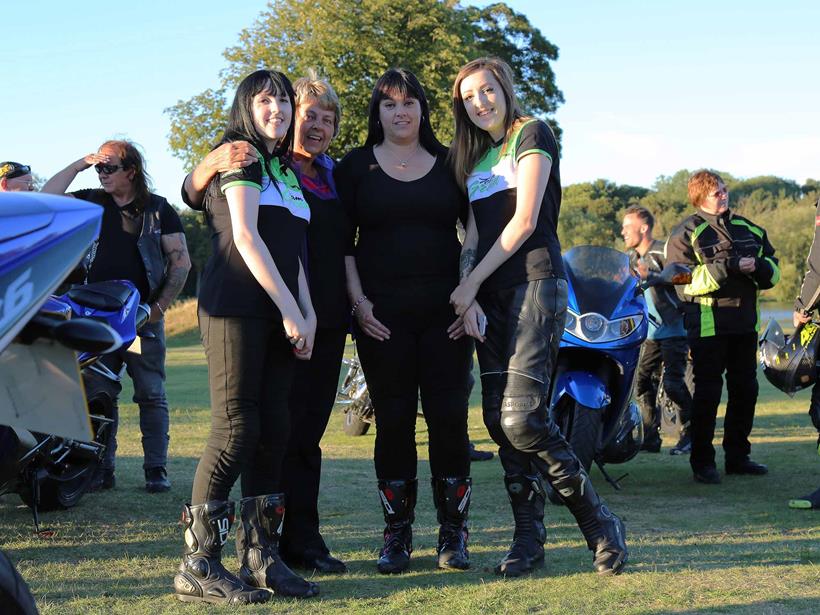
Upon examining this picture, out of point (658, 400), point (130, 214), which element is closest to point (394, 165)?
point (130, 214)

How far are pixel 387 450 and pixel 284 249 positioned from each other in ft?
3.30

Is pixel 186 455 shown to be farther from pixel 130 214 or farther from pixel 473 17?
pixel 473 17

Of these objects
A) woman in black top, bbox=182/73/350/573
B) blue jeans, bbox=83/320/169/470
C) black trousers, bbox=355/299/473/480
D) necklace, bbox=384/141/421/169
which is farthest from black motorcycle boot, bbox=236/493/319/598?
blue jeans, bbox=83/320/169/470

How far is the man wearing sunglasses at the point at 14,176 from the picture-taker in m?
6.14

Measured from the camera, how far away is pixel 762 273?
643 cm

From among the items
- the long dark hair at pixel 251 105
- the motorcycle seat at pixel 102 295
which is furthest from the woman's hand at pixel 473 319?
the motorcycle seat at pixel 102 295

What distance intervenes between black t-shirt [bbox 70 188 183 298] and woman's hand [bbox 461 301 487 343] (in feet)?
8.82

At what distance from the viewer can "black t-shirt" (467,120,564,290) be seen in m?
4.04

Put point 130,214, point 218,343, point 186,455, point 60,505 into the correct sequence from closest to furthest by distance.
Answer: point 218,343 < point 60,505 < point 130,214 < point 186,455

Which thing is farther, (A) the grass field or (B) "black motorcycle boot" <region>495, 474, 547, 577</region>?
(B) "black motorcycle boot" <region>495, 474, 547, 577</region>

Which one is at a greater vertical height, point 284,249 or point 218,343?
point 284,249

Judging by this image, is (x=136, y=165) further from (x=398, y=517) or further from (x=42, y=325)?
(x=42, y=325)

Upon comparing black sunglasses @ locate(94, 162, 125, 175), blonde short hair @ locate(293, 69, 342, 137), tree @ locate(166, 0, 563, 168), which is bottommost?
black sunglasses @ locate(94, 162, 125, 175)

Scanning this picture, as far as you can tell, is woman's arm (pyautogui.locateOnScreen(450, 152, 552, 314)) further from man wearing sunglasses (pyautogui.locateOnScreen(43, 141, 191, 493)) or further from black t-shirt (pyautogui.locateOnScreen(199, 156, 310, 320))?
man wearing sunglasses (pyautogui.locateOnScreen(43, 141, 191, 493))
